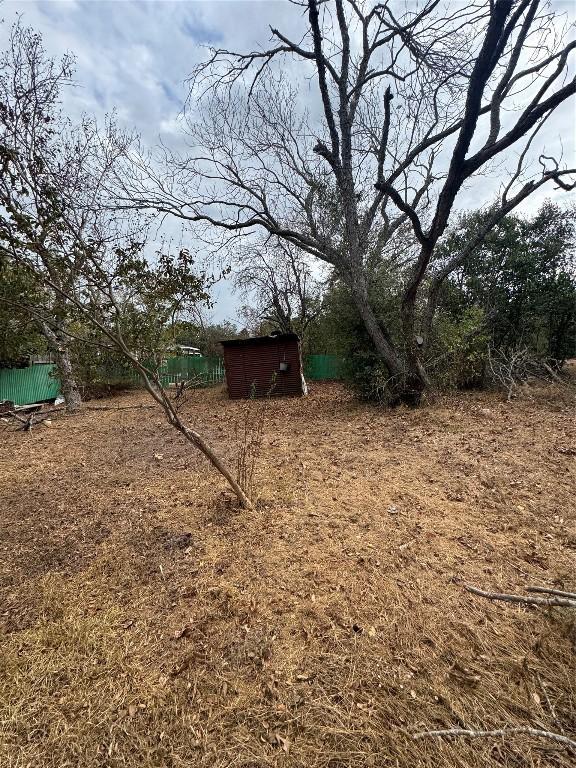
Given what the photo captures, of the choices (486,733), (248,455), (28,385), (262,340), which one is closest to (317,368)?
(262,340)

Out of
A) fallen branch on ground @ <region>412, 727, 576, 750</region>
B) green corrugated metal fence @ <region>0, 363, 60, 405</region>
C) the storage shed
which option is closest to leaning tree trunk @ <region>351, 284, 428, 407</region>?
the storage shed

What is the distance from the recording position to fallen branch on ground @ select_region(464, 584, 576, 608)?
1.62 metres

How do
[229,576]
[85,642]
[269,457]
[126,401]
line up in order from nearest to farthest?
[85,642] → [229,576] → [269,457] → [126,401]

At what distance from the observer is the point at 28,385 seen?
12680 millimetres

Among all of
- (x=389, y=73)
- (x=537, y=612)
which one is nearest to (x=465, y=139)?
(x=389, y=73)

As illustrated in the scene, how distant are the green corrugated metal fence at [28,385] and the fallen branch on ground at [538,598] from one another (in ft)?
45.7

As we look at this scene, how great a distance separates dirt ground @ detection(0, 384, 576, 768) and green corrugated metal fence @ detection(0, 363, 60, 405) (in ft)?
34.7

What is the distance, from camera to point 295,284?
18.1 meters

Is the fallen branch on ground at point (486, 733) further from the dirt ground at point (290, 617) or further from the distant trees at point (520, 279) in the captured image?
the distant trees at point (520, 279)

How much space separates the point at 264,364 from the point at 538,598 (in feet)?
34.5

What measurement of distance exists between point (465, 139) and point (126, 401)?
37.2 feet

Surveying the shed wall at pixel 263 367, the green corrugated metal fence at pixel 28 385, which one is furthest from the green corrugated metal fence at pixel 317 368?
the green corrugated metal fence at pixel 28 385

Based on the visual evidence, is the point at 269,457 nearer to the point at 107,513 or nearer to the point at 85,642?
the point at 107,513

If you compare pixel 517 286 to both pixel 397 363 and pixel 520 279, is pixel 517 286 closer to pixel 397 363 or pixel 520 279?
pixel 520 279
